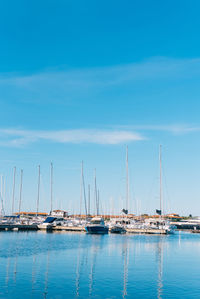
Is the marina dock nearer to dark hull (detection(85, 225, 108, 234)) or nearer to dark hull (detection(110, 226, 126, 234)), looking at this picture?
dark hull (detection(110, 226, 126, 234))

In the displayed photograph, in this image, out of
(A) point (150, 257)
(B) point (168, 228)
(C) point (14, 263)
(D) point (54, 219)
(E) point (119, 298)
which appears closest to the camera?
(E) point (119, 298)

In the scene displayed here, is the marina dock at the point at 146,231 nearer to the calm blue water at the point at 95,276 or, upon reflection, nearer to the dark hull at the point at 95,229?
the dark hull at the point at 95,229

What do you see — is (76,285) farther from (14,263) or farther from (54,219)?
(54,219)

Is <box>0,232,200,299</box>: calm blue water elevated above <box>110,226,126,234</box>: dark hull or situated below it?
above

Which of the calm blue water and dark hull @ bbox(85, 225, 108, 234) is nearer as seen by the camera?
the calm blue water

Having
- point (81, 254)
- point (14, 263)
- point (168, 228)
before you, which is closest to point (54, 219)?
point (168, 228)

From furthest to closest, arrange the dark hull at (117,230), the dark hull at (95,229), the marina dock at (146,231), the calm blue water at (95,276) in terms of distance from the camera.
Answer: the dark hull at (117,230)
the marina dock at (146,231)
the dark hull at (95,229)
the calm blue water at (95,276)

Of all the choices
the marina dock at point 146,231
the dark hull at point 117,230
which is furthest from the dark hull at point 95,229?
the marina dock at point 146,231

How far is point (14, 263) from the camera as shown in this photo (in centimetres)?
3675

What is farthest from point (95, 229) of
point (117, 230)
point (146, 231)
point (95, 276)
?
point (95, 276)

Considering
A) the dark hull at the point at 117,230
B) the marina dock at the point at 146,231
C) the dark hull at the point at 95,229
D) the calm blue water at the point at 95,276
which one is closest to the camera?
the calm blue water at the point at 95,276

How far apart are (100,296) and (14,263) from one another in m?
16.1

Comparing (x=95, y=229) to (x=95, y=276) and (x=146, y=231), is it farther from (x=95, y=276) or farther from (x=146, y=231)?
(x=95, y=276)

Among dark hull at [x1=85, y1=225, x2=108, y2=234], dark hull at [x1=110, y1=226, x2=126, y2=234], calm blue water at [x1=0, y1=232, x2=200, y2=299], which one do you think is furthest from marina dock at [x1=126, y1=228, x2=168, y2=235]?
calm blue water at [x1=0, y1=232, x2=200, y2=299]
